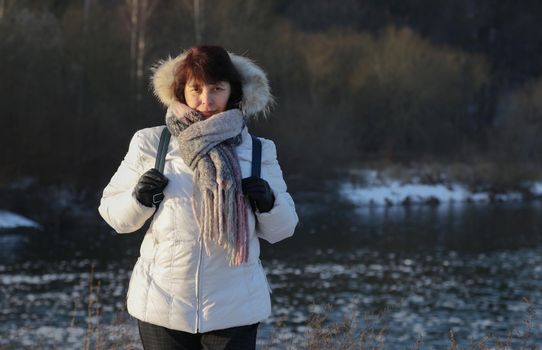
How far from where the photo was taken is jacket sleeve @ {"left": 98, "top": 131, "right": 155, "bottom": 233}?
302 centimetres

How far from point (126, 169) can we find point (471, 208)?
29.2 metres

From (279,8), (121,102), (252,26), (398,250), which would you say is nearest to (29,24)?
(121,102)

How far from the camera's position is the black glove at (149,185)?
2924 millimetres

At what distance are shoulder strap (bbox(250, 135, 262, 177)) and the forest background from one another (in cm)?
2276

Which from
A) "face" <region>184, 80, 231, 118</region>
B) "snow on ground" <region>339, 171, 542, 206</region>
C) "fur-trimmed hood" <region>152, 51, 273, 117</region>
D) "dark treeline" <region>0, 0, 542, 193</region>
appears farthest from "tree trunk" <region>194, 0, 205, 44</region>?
"face" <region>184, 80, 231, 118</region>

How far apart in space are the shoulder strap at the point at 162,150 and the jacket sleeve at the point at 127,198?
0.22 feet

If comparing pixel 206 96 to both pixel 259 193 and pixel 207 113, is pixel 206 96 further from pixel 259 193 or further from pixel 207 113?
pixel 259 193

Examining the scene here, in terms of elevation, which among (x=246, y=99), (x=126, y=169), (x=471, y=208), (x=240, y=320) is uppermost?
(x=246, y=99)

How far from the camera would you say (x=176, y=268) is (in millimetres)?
2965

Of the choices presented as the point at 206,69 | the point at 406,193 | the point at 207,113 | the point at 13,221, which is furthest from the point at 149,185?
the point at 406,193

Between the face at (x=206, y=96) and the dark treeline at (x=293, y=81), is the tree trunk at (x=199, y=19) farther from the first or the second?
the face at (x=206, y=96)

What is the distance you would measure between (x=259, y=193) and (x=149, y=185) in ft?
1.14

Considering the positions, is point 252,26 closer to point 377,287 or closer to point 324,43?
point 324,43

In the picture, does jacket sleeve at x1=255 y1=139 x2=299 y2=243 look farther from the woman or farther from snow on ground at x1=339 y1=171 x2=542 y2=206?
snow on ground at x1=339 y1=171 x2=542 y2=206
